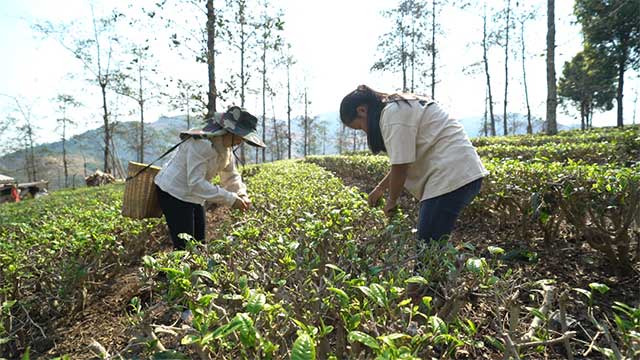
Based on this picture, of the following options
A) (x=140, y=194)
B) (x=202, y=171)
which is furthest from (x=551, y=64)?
(x=140, y=194)

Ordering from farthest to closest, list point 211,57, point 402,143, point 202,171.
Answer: point 211,57 → point 202,171 → point 402,143

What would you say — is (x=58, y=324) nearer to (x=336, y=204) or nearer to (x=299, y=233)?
(x=299, y=233)

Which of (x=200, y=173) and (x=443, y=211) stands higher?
(x=200, y=173)

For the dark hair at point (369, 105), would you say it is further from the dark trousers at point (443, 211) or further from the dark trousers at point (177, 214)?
the dark trousers at point (177, 214)

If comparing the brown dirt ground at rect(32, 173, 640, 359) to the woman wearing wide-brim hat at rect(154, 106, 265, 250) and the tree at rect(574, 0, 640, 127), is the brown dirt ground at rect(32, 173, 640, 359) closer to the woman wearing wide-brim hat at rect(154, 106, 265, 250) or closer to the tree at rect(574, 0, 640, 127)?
the woman wearing wide-brim hat at rect(154, 106, 265, 250)

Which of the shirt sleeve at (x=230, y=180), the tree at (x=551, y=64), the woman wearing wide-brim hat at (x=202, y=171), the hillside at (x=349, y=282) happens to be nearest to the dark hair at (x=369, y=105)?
the hillside at (x=349, y=282)

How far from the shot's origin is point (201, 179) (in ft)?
9.09

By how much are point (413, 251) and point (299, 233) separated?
2.25 feet

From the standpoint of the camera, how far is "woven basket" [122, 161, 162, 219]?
3082 mm

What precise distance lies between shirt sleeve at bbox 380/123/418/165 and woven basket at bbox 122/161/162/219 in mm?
2192

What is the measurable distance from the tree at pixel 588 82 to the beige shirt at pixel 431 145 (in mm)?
28471

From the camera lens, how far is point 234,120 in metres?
2.83

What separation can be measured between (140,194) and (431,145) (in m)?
2.50

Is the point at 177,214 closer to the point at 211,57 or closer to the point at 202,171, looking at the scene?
the point at 202,171
